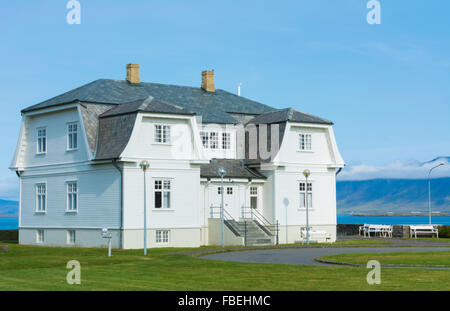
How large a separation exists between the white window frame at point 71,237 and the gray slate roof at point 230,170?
296 inches

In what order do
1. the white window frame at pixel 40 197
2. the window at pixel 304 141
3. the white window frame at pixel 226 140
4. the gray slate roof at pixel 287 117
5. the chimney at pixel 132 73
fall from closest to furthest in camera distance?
the white window frame at pixel 40 197
the gray slate roof at pixel 287 117
the white window frame at pixel 226 140
the window at pixel 304 141
the chimney at pixel 132 73

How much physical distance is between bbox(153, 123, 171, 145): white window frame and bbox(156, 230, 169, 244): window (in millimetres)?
4550

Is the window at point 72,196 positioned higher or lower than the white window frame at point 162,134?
lower

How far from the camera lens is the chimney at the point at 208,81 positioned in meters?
50.4

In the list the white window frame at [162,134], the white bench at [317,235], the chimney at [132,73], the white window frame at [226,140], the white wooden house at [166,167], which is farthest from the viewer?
the chimney at [132,73]

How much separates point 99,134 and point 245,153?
968cm

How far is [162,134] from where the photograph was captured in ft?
132

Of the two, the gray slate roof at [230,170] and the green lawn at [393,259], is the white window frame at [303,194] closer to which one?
the gray slate roof at [230,170]

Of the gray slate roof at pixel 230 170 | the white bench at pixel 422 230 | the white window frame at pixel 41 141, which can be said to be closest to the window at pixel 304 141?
the gray slate roof at pixel 230 170

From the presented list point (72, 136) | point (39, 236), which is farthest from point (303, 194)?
point (39, 236)

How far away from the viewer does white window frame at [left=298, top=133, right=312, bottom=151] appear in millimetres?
45781

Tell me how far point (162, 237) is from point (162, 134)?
528 centimetres
